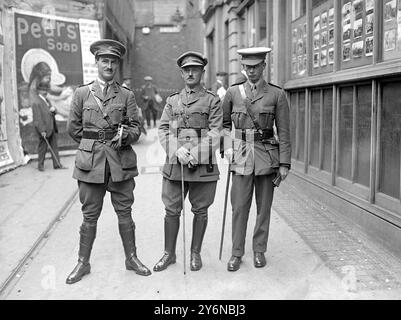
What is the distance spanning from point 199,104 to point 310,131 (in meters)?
3.70

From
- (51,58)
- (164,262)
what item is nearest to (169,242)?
(164,262)

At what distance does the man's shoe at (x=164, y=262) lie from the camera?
444 cm

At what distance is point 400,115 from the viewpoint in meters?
4.84

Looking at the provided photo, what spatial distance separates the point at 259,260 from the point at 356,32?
3.18 metres

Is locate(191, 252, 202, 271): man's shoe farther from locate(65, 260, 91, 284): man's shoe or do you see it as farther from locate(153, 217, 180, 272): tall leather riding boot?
locate(65, 260, 91, 284): man's shoe

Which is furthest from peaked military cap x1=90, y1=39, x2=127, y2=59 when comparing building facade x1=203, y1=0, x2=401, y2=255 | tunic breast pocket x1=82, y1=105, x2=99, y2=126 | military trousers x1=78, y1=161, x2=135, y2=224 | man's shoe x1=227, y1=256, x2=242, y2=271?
building facade x1=203, y1=0, x2=401, y2=255

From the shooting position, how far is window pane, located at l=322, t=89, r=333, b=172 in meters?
6.83

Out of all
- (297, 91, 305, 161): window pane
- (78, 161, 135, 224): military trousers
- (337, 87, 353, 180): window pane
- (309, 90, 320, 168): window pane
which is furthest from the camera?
(297, 91, 305, 161): window pane

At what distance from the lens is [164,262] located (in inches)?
177

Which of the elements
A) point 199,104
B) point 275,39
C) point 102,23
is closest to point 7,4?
point 102,23

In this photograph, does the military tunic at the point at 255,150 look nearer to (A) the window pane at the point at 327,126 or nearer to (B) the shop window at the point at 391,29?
(B) the shop window at the point at 391,29

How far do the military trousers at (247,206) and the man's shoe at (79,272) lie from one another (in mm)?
1391

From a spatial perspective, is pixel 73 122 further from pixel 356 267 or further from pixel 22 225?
pixel 356 267

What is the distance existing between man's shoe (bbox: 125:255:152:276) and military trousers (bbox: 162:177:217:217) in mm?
525
